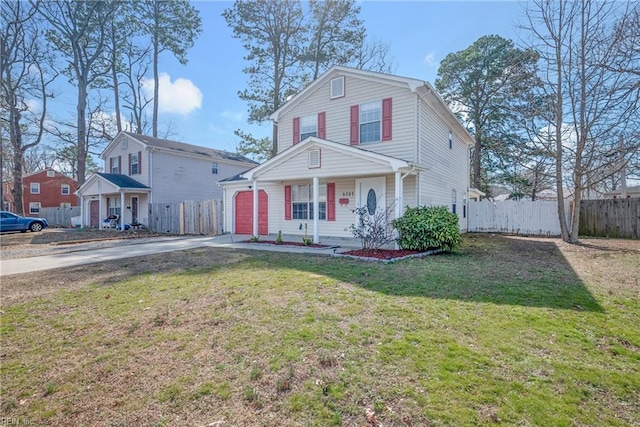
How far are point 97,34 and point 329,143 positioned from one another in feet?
83.3

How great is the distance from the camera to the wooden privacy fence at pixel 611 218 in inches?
572

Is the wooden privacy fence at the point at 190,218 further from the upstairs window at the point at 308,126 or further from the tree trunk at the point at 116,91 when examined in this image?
the tree trunk at the point at 116,91

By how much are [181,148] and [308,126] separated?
1296 cm

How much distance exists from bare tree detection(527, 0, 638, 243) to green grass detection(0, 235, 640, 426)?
8.44 metres

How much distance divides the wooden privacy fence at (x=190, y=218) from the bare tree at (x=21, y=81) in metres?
14.4

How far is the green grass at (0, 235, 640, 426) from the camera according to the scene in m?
2.44

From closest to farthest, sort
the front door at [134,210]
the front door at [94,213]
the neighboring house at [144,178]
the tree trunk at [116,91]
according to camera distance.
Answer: the neighboring house at [144,178] < the front door at [134,210] < the front door at [94,213] < the tree trunk at [116,91]

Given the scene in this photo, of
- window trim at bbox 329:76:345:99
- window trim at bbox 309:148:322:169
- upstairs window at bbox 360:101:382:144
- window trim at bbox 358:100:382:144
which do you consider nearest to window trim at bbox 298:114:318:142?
window trim at bbox 329:76:345:99

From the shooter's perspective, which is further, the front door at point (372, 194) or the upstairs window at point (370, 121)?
the upstairs window at point (370, 121)

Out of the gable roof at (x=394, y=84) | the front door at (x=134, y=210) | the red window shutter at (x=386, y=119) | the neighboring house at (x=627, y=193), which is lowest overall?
the front door at (x=134, y=210)

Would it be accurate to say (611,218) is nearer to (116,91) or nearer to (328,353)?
(328,353)

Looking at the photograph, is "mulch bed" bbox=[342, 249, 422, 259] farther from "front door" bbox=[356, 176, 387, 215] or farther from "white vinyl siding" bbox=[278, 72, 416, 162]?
"white vinyl siding" bbox=[278, 72, 416, 162]

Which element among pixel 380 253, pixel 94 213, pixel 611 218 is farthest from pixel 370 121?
pixel 94 213

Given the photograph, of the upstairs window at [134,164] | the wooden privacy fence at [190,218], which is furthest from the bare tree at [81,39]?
the wooden privacy fence at [190,218]
